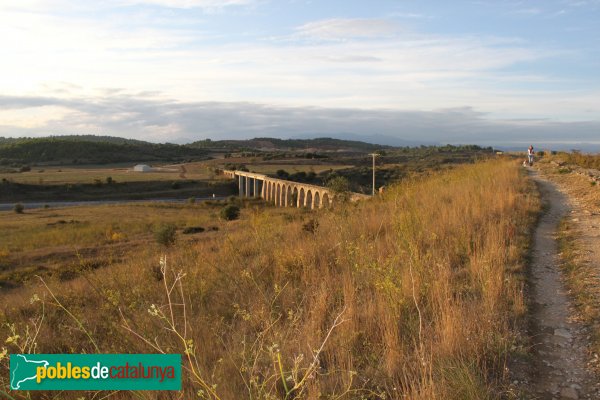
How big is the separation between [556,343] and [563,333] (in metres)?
0.22

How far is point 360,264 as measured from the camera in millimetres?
4871

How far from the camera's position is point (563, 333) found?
3502 mm

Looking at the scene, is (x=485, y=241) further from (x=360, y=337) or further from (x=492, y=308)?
(x=360, y=337)

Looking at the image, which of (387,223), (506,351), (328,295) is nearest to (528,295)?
(506,351)

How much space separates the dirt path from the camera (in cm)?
275

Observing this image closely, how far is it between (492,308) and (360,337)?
1.20 metres

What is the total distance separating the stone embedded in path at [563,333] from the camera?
345 centimetres

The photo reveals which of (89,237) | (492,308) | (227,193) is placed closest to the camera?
(492,308)
